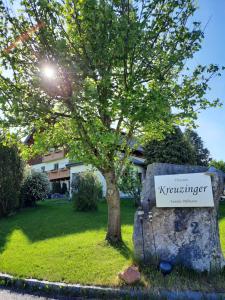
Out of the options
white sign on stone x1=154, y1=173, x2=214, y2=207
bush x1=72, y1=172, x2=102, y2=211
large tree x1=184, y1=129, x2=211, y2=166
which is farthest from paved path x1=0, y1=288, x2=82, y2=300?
large tree x1=184, y1=129, x2=211, y2=166

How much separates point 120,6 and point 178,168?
17.5 feet

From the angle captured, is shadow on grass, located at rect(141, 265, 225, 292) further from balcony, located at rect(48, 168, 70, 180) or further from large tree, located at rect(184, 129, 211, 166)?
balcony, located at rect(48, 168, 70, 180)

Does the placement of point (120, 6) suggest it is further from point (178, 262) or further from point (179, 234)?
point (178, 262)

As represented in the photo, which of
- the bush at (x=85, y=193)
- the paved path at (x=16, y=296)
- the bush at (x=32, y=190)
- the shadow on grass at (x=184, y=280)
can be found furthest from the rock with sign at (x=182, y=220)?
the bush at (x=32, y=190)

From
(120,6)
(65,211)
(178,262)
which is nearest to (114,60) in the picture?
(120,6)

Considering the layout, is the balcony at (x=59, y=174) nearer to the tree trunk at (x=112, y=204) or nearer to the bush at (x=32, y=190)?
the bush at (x=32, y=190)

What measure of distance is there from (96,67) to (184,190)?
15.3 ft

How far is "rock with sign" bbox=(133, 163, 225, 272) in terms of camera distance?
25.7ft

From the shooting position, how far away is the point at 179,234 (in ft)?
26.5

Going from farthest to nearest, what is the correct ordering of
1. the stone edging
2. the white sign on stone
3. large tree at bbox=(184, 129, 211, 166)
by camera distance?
large tree at bbox=(184, 129, 211, 166) → the white sign on stone → the stone edging

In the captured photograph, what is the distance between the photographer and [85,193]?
63.9 feet

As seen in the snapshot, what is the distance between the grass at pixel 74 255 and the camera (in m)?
7.20

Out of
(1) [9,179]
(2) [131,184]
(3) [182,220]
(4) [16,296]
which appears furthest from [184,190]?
(2) [131,184]

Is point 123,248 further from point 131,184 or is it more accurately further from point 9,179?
point 131,184
